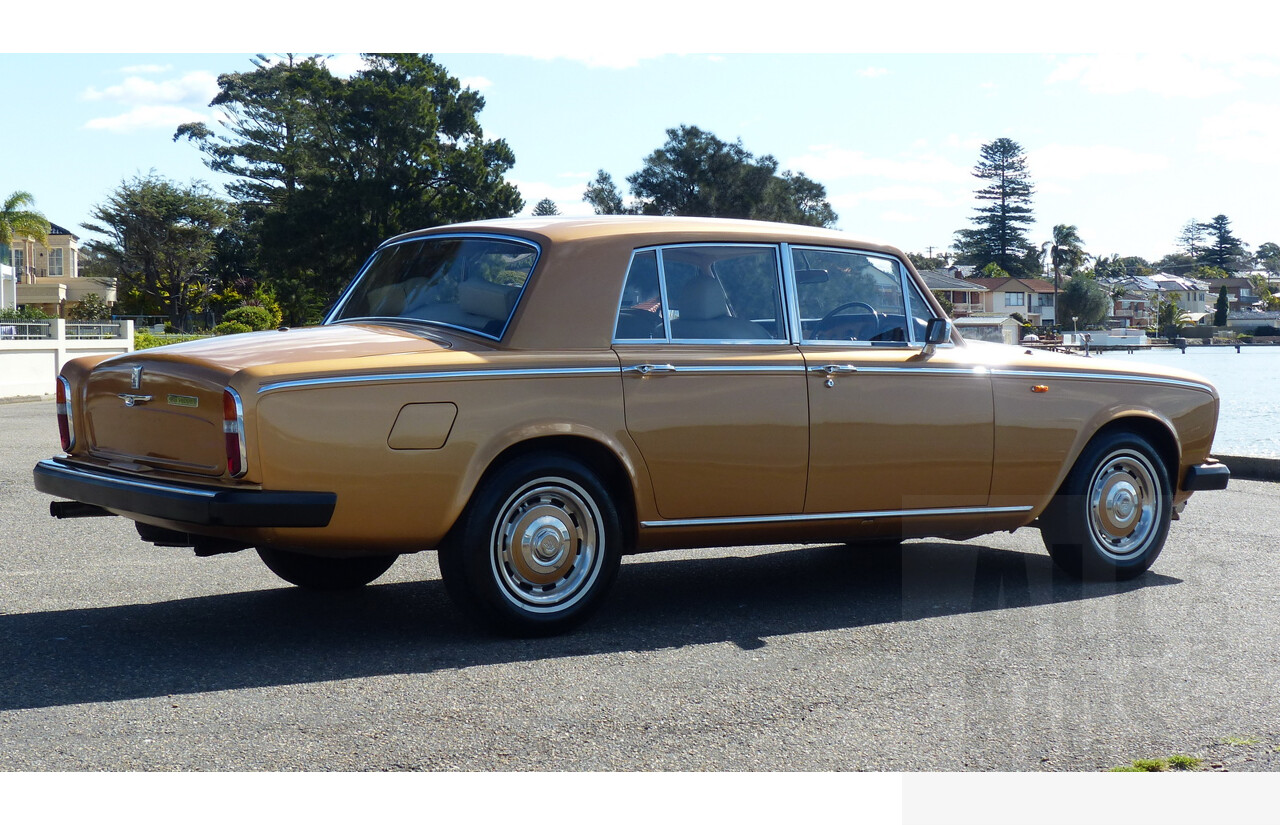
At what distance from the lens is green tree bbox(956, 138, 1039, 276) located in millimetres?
127562

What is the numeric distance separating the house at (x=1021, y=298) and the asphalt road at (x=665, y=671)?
124 m

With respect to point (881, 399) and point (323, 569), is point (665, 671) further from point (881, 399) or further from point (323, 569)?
point (323, 569)

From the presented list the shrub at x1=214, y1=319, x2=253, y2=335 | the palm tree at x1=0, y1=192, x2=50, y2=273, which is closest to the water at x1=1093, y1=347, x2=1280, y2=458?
the shrub at x1=214, y1=319, x2=253, y2=335

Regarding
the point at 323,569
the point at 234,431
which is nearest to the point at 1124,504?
the point at 323,569

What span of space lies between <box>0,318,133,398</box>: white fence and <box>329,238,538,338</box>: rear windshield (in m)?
23.6

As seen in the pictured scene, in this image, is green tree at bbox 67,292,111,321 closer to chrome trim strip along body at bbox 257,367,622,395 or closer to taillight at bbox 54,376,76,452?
taillight at bbox 54,376,76,452

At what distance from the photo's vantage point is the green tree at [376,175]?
6053cm

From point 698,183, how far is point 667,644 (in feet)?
249

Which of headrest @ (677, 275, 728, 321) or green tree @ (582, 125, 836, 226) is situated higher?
green tree @ (582, 125, 836, 226)

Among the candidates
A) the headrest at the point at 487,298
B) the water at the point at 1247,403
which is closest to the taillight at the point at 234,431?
the headrest at the point at 487,298

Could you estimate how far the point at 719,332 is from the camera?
5734 mm

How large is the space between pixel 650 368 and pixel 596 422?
0.35 meters

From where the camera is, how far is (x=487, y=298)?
548cm

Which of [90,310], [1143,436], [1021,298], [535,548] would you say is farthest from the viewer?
[1021,298]
